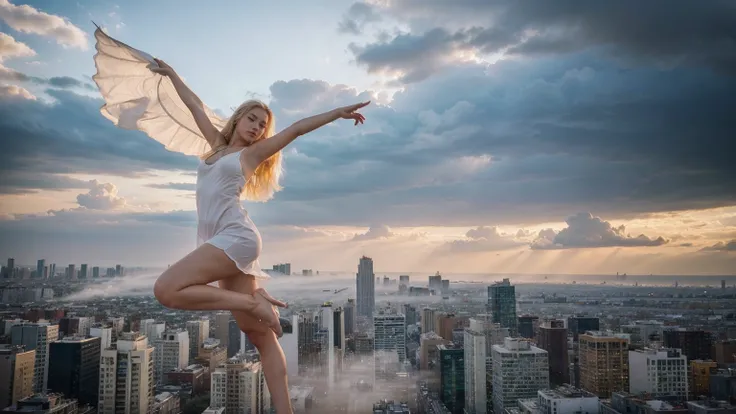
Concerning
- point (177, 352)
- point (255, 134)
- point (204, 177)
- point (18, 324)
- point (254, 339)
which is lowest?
point (177, 352)

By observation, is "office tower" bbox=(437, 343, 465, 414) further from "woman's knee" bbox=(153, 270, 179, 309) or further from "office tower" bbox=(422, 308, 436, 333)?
"woman's knee" bbox=(153, 270, 179, 309)

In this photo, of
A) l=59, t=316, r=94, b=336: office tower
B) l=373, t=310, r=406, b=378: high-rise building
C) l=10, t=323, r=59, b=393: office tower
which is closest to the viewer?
l=10, t=323, r=59, b=393: office tower

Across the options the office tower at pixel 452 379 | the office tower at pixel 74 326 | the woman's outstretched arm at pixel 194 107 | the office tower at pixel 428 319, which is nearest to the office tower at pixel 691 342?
the office tower at pixel 452 379

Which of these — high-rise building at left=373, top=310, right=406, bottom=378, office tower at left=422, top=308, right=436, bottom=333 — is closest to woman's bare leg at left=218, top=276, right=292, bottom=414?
high-rise building at left=373, top=310, right=406, bottom=378

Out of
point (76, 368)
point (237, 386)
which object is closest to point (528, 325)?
point (237, 386)

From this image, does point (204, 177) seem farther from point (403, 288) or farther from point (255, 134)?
point (403, 288)

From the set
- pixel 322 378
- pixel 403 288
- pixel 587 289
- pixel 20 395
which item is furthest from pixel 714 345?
pixel 20 395

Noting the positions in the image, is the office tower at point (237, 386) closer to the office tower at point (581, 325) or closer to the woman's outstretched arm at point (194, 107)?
the woman's outstretched arm at point (194, 107)
